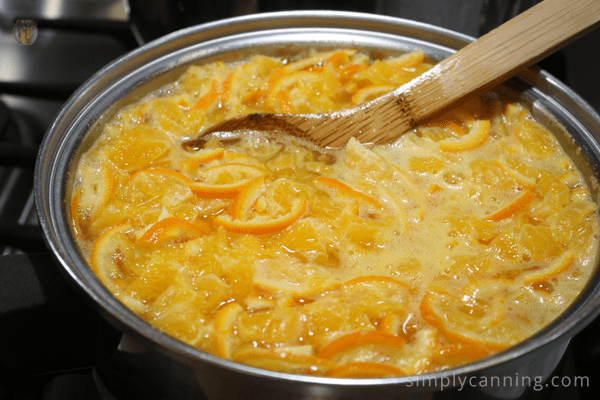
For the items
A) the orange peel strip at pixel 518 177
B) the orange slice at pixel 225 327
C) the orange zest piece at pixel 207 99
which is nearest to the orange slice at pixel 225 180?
the orange zest piece at pixel 207 99

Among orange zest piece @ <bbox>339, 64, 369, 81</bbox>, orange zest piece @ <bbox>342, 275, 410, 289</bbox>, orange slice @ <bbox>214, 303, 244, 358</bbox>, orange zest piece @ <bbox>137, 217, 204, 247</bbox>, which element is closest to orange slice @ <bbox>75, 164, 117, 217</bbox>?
orange zest piece @ <bbox>137, 217, 204, 247</bbox>

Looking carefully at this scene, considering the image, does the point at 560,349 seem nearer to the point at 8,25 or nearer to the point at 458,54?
the point at 458,54

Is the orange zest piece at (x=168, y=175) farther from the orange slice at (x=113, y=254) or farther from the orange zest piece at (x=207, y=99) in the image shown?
the orange zest piece at (x=207, y=99)

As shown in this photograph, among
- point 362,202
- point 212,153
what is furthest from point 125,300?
point 362,202

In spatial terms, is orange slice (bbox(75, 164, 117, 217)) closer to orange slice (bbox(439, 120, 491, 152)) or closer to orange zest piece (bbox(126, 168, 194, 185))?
orange zest piece (bbox(126, 168, 194, 185))

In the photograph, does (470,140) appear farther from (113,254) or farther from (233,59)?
(113,254)

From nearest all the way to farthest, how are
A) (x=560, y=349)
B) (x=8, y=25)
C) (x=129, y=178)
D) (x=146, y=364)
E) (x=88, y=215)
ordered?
1. (x=146, y=364)
2. (x=560, y=349)
3. (x=88, y=215)
4. (x=129, y=178)
5. (x=8, y=25)

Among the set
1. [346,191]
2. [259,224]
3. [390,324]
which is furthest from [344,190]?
[390,324]
